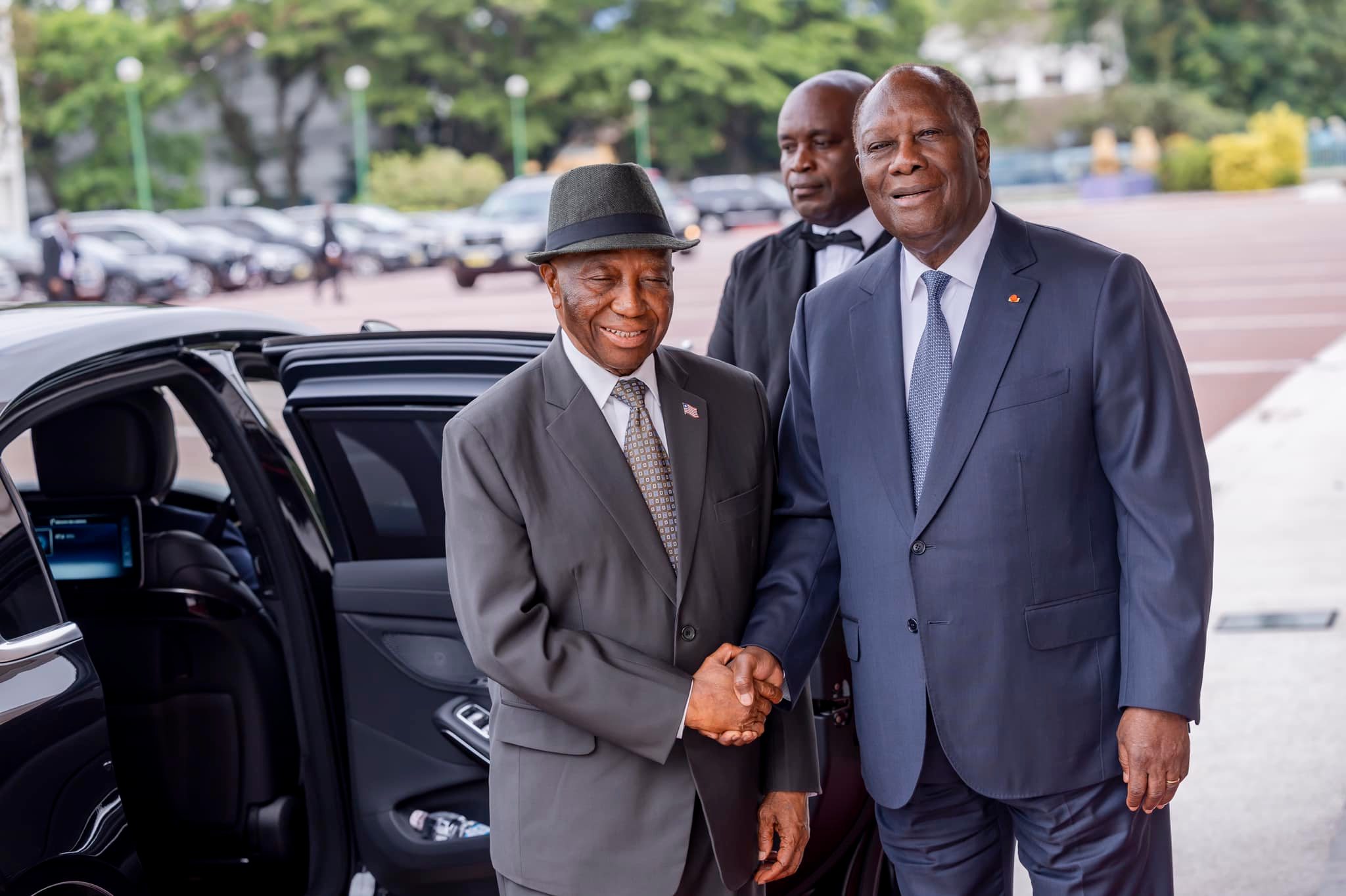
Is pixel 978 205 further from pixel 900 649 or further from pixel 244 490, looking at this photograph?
pixel 244 490

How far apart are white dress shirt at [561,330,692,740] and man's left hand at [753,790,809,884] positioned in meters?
0.63

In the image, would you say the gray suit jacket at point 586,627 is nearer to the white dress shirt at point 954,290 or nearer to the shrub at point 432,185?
the white dress shirt at point 954,290

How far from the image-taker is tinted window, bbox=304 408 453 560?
3246mm

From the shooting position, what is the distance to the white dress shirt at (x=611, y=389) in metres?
2.44

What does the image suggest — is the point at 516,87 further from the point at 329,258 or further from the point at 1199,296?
the point at 1199,296

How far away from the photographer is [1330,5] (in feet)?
219

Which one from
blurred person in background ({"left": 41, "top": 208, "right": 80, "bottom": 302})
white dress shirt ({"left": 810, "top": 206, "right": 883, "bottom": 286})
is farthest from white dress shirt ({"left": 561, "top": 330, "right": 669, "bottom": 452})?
blurred person in background ({"left": 41, "top": 208, "right": 80, "bottom": 302})

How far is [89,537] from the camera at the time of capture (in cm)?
360

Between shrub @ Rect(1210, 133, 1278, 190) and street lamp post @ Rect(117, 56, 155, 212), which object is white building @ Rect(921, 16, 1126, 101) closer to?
shrub @ Rect(1210, 133, 1278, 190)

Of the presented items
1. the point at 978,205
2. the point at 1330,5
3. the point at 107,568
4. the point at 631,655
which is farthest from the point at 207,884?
the point at 1330,5

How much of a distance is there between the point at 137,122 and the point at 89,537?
4315cm

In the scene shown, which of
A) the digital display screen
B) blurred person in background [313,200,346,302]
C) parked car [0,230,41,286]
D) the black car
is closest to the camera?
the black car

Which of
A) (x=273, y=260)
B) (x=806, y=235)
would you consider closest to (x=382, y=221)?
(x=273, y=260)

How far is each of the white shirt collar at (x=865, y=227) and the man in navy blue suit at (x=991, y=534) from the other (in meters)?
1.49
